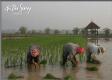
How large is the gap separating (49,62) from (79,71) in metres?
0.28

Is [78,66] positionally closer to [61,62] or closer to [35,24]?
[61,62]

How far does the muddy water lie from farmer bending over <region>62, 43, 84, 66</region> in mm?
73

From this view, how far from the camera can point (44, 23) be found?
3117 millimetres

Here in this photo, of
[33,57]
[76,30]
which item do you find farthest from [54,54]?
[76,30]

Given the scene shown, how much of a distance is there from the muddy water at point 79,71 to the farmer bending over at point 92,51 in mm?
40

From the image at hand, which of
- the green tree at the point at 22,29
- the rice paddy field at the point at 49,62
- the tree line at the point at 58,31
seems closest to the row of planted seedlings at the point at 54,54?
the rice paddy field at the point at 49,62

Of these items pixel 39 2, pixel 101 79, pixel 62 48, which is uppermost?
pixel 39 2

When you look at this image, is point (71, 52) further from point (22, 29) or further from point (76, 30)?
point (22, 29)

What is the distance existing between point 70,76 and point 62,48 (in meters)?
0.26

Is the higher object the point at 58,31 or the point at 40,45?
the point at 58,31

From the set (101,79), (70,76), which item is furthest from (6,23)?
(101,79)

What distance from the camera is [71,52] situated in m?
3.17

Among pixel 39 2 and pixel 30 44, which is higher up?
pixel 39 2

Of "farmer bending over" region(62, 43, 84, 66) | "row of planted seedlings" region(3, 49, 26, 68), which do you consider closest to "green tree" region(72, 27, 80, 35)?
"farmer bending over" region(62, 43, 84, 66)
